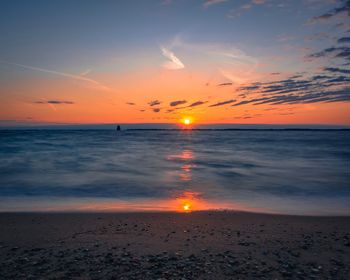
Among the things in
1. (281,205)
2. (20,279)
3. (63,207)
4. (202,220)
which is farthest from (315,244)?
(63,207)

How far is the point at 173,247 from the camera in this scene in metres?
5.92

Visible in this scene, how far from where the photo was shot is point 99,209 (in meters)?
9.76

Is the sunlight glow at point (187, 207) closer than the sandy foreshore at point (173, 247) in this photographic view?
No

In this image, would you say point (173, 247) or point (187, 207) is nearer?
point (173, 247)

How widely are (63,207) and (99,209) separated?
1306 millimetres

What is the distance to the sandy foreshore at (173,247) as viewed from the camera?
191 inches

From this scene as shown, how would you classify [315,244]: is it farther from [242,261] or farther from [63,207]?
[63,207]

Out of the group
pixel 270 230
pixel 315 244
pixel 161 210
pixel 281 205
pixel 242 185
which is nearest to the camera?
pixel 315 244

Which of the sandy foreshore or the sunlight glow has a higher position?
the sandy foreshore

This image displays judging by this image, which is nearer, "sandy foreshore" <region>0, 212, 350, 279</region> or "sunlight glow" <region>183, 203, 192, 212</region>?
"sandy foreshore" <region>0, 212, 350, 279</region>

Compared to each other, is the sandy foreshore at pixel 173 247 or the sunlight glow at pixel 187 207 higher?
the sandy foreshore at pixel 173 247

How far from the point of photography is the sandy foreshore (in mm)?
4863

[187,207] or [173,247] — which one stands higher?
[173,247]

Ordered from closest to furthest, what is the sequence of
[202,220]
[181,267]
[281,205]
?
1. [181,267]
2. [202,220]
3. [281,205]
